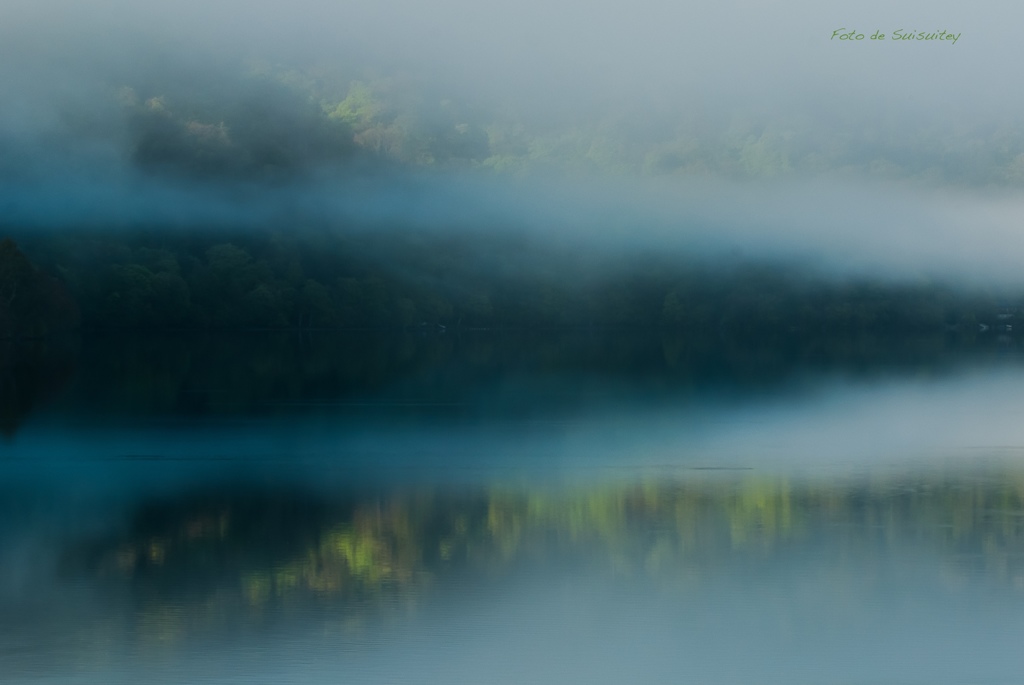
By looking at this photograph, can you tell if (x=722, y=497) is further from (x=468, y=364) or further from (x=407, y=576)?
(x=468, y=364)

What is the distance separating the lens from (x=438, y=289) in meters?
115

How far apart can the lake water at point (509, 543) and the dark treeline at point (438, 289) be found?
223ft

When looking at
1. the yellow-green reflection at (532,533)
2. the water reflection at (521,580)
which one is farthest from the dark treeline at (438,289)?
the water reflection at (521,580)

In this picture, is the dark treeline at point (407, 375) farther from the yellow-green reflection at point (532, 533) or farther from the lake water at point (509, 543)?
the yellow-green reflection at point (532, 533)

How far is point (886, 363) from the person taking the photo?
2212 inches

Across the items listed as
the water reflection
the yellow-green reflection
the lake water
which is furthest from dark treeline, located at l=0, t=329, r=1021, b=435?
the water reflection

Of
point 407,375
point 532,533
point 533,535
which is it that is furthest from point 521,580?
point 407,375

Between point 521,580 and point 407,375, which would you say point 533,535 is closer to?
point 521,580

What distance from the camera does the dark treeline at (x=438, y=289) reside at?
320 ft

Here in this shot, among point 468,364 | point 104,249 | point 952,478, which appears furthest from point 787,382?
point 104,249

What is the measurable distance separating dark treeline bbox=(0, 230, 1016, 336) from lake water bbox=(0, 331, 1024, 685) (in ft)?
223

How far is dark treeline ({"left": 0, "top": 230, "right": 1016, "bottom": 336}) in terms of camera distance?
97562 mm

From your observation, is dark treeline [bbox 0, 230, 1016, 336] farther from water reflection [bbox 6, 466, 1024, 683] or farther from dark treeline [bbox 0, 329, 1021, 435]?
water reflection [bbox 6, 466, 1024, 683]

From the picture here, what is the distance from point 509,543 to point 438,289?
101 metres
